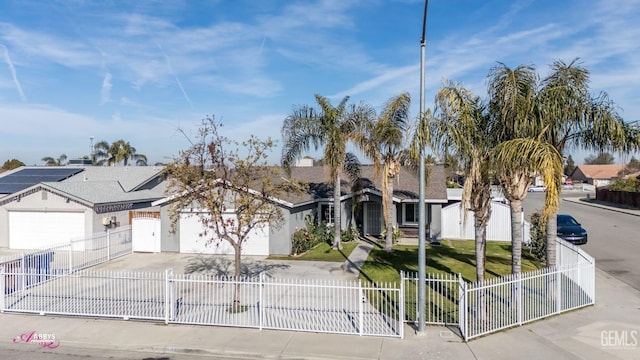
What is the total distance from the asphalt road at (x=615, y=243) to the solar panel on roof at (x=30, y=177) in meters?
27.9

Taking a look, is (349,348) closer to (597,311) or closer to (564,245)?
(597,311)

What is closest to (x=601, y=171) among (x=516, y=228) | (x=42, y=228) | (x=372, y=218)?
(x=372, y=218)

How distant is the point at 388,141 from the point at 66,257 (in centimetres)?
1521

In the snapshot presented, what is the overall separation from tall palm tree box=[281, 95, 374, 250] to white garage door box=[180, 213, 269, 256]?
336 centimetres

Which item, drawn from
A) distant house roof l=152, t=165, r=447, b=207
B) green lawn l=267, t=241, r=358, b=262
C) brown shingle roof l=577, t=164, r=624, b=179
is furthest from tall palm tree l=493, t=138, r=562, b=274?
brown shingle roof l=577, t=164, r=624, b=179

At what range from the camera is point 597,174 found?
88125mm

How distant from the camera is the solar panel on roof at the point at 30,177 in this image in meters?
23.7

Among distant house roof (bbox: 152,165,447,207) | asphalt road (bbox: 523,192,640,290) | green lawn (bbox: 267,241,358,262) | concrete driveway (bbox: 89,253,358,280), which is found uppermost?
distant house roof (bbox: 152,165,447,207)

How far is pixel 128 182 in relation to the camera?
90.2ft

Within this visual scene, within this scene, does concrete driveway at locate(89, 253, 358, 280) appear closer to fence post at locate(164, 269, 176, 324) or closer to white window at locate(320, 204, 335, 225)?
fence post at locate(164, 269, 176, 324)

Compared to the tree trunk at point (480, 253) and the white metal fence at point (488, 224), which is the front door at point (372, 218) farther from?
the tree trunk at point (480, 253)

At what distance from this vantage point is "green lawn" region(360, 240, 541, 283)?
15484 mm

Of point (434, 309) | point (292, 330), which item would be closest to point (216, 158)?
point (292, 330)

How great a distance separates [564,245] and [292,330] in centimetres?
956
